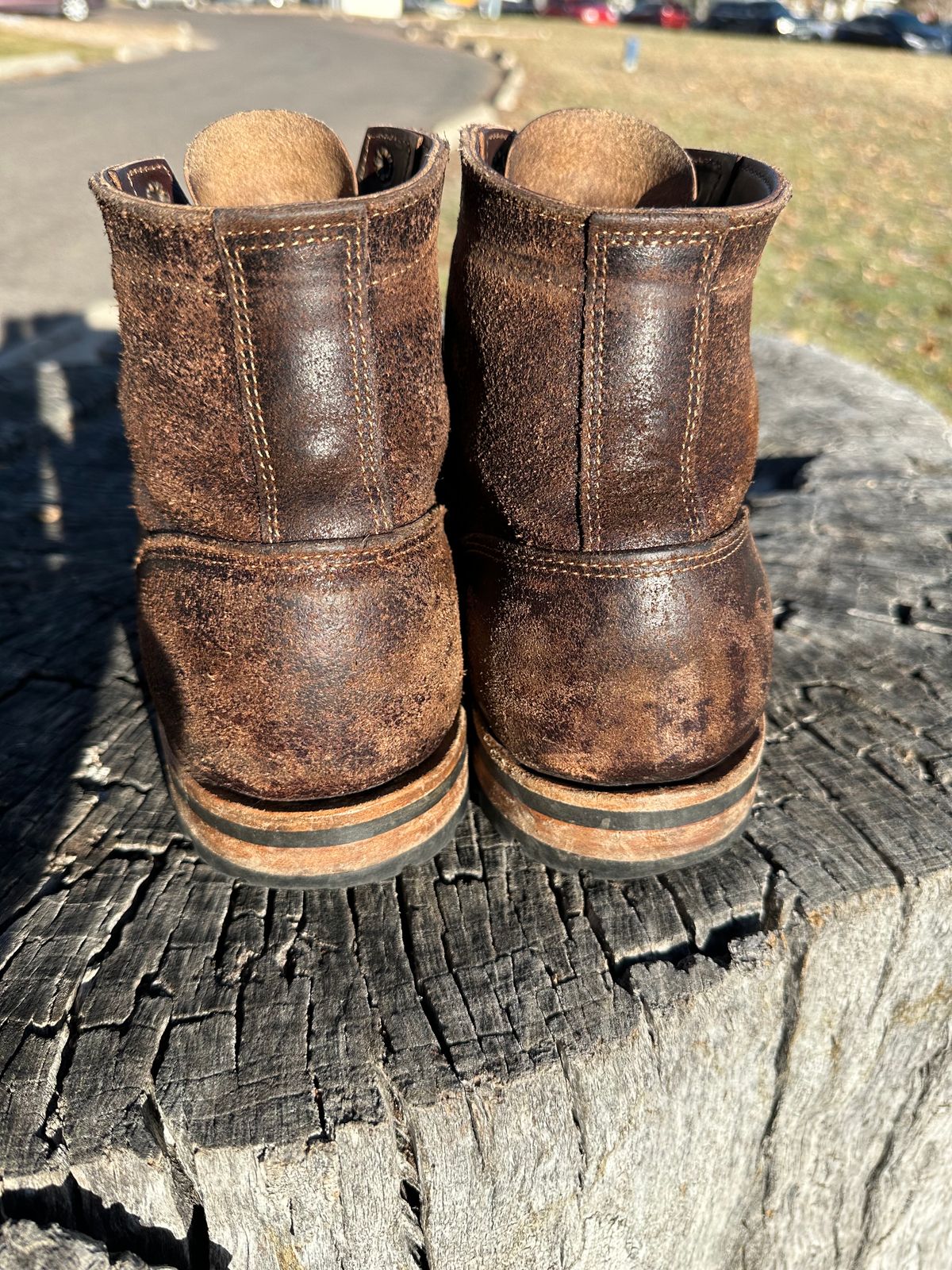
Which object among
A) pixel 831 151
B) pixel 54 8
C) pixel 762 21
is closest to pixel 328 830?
pixel 831 151

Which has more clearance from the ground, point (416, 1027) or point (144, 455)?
point (144, 455)

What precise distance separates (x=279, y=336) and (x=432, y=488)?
0.35 m

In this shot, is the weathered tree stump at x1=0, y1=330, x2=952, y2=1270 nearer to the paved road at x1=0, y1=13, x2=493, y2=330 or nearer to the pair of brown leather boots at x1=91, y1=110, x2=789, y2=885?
the pair of brown leather boots at x1=91, y1=110, x2=789, y2=885

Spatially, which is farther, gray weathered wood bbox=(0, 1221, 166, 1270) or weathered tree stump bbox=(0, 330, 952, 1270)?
weathered tree stump bbox=(0, 330, 952, 1270)

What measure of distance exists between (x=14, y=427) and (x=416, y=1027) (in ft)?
9.97

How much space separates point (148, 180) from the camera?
4.92 ft

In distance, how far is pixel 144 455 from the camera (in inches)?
58.7

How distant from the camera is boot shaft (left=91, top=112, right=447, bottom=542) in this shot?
1289 millimetres

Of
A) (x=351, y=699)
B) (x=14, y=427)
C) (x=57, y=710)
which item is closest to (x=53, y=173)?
(x=14, y=427)

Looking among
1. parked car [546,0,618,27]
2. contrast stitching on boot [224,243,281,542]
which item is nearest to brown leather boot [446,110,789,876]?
contrast stitching on boot [224,243,281,542]

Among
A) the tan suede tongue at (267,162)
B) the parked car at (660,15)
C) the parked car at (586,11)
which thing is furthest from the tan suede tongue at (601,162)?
the parked car at (660,15)

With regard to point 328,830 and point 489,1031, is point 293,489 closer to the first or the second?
point 328,830

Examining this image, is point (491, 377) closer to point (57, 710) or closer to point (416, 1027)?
point (416, 1027)

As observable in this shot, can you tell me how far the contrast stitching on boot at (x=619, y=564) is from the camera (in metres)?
1.50
